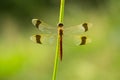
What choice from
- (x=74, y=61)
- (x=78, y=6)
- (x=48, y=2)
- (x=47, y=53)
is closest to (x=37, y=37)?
(x=74, y=61)

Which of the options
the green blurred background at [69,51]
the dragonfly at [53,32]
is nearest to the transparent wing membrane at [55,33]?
the dragonfly at [53,32]

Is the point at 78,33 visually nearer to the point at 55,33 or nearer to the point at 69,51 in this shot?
the point at 55,33

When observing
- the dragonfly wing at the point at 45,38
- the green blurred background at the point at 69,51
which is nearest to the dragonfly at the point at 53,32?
the dragonfly wing at the point at 45,38

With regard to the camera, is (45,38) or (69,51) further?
(69,51)

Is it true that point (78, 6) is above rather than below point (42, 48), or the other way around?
above

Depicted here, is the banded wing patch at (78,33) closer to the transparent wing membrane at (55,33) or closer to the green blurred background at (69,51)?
the transparent wing membrane at (55,33)

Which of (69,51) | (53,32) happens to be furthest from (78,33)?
(69,51)

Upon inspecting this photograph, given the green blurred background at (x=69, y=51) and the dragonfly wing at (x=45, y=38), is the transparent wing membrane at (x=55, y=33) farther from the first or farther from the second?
the green blurred background at (x=69, y=51)

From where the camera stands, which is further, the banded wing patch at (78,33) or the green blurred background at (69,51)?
the green blurred background at (69,51)

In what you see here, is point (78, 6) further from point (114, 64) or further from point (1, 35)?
point (114, 64)
